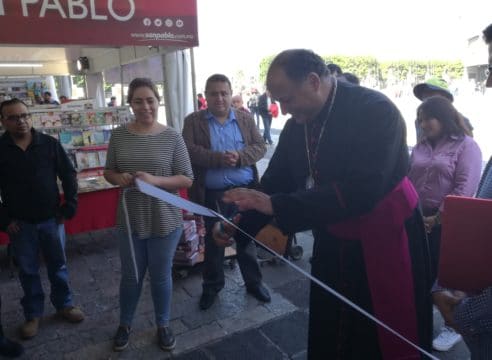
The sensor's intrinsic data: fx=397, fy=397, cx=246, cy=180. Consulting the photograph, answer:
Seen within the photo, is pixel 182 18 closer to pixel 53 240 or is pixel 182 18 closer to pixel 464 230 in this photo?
pixel 53 240

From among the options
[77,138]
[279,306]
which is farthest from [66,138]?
[279,306]

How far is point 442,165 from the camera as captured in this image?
2715 millimetres

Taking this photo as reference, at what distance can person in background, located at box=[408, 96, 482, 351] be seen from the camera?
267 cm

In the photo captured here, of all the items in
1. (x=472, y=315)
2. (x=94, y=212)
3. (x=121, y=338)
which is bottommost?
(x=121, y=338)

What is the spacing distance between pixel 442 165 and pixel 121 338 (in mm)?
2532

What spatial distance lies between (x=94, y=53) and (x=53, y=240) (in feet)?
20.1

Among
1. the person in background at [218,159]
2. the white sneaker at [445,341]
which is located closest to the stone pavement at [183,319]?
the person in background at [218,159]

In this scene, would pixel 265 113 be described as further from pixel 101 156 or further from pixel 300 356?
pixel 300 356

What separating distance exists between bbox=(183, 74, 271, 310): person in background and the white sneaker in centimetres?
132

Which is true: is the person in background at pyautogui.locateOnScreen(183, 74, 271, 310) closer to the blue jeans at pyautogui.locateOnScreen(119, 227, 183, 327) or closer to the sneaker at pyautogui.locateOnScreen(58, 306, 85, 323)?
the blue jeans at pyautogui.locateOnScreen(119, 227, 183, 327)

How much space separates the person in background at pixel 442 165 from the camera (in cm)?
267

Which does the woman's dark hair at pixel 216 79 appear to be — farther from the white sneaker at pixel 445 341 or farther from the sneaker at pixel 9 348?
the white sneaker at pixel 445 341

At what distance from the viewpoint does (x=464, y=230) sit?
1.28 m

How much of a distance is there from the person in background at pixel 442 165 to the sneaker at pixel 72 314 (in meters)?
2.69
